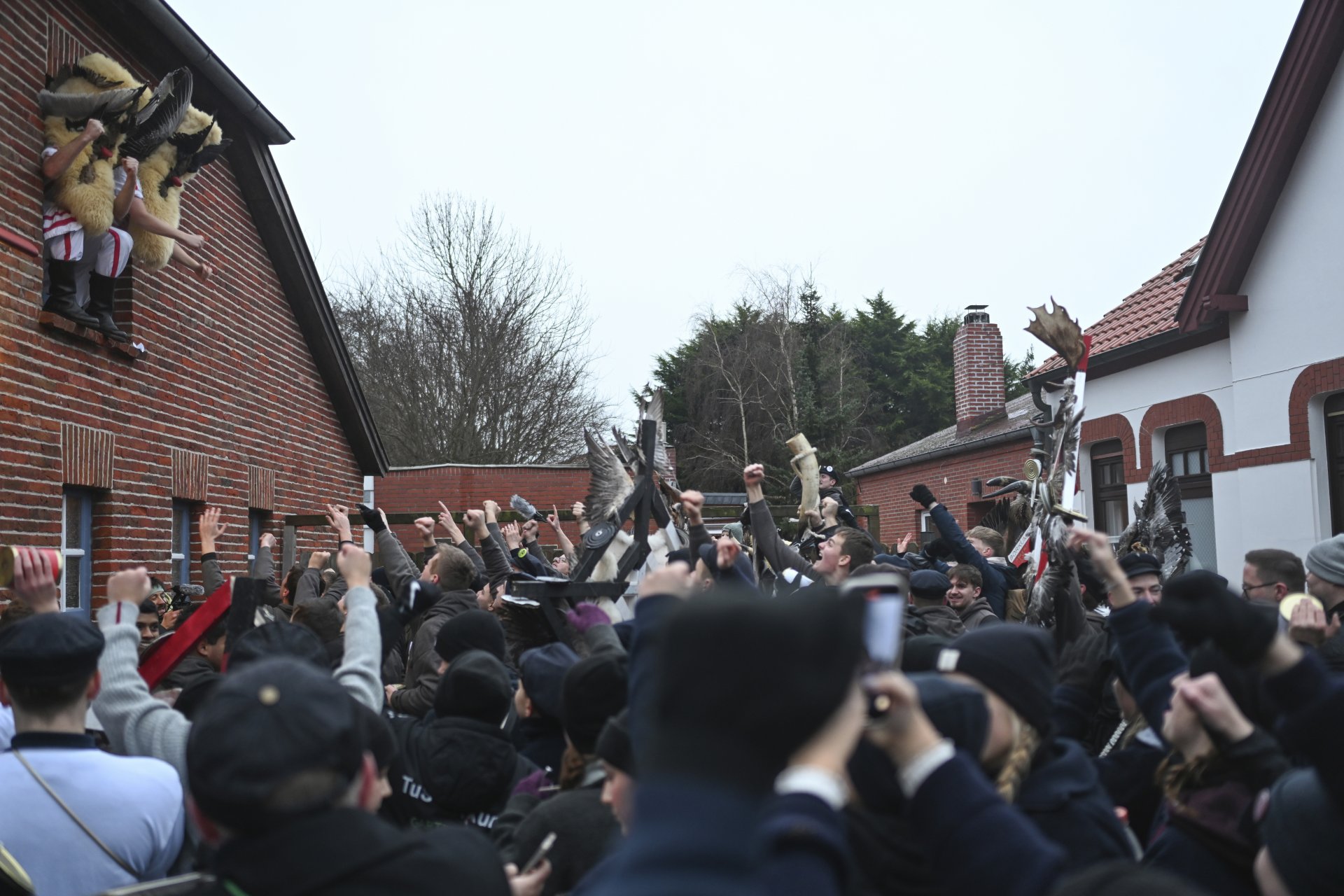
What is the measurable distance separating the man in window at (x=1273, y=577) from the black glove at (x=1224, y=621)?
126 inches

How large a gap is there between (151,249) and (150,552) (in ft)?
7.46

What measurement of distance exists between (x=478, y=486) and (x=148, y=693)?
680 inches

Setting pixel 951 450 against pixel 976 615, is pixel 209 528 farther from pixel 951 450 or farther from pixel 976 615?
pixel 951 450

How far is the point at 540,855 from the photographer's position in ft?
8.30

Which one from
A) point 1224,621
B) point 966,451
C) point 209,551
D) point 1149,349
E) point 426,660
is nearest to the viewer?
point 1224,621

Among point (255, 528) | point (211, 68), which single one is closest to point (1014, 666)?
point (211, 68)

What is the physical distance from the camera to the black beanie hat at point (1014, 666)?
6.65 ft

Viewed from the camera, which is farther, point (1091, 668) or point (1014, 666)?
point (1091, 668)

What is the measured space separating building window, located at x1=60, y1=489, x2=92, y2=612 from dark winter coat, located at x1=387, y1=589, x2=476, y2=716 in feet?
9.44

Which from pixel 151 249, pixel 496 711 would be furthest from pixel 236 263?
pixel 496 711

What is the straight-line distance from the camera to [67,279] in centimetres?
728

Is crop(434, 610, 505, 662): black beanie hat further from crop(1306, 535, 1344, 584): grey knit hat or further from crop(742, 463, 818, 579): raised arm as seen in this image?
crop(1306, 535, 1344, 584): grey knit hat

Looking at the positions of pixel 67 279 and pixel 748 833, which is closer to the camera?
pixel 748 833

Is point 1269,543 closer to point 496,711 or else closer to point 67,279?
point 496,711
